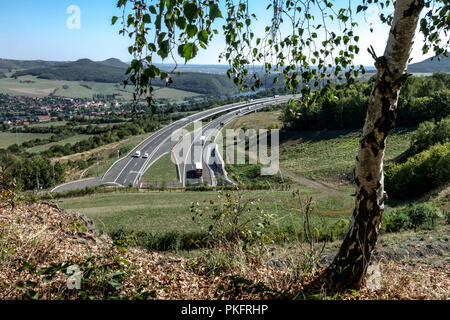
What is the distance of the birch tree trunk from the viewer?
2.72m

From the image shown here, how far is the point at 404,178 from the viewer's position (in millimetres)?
30984

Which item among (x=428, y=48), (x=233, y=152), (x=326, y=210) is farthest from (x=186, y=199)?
(x=428, y=48)

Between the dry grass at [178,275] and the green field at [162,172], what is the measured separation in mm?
44831

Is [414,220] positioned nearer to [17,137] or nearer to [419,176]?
[419,176]

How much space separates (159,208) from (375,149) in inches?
1119

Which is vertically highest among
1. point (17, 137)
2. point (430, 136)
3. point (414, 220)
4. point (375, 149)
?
point (375, 149)

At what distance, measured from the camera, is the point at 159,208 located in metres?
29.9

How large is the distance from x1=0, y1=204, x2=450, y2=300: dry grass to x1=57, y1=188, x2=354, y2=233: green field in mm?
16734

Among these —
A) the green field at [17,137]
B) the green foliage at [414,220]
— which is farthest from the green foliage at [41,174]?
the green foliage at [414,220]

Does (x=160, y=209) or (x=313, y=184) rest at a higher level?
(x=313, y=184)

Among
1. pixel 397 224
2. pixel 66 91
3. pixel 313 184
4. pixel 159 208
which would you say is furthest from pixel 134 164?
pixel 66 91

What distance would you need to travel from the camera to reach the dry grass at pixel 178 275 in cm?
309

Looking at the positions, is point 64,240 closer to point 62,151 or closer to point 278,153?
point 278,153

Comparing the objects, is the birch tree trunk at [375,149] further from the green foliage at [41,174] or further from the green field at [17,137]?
→ the green field at [17,137]
